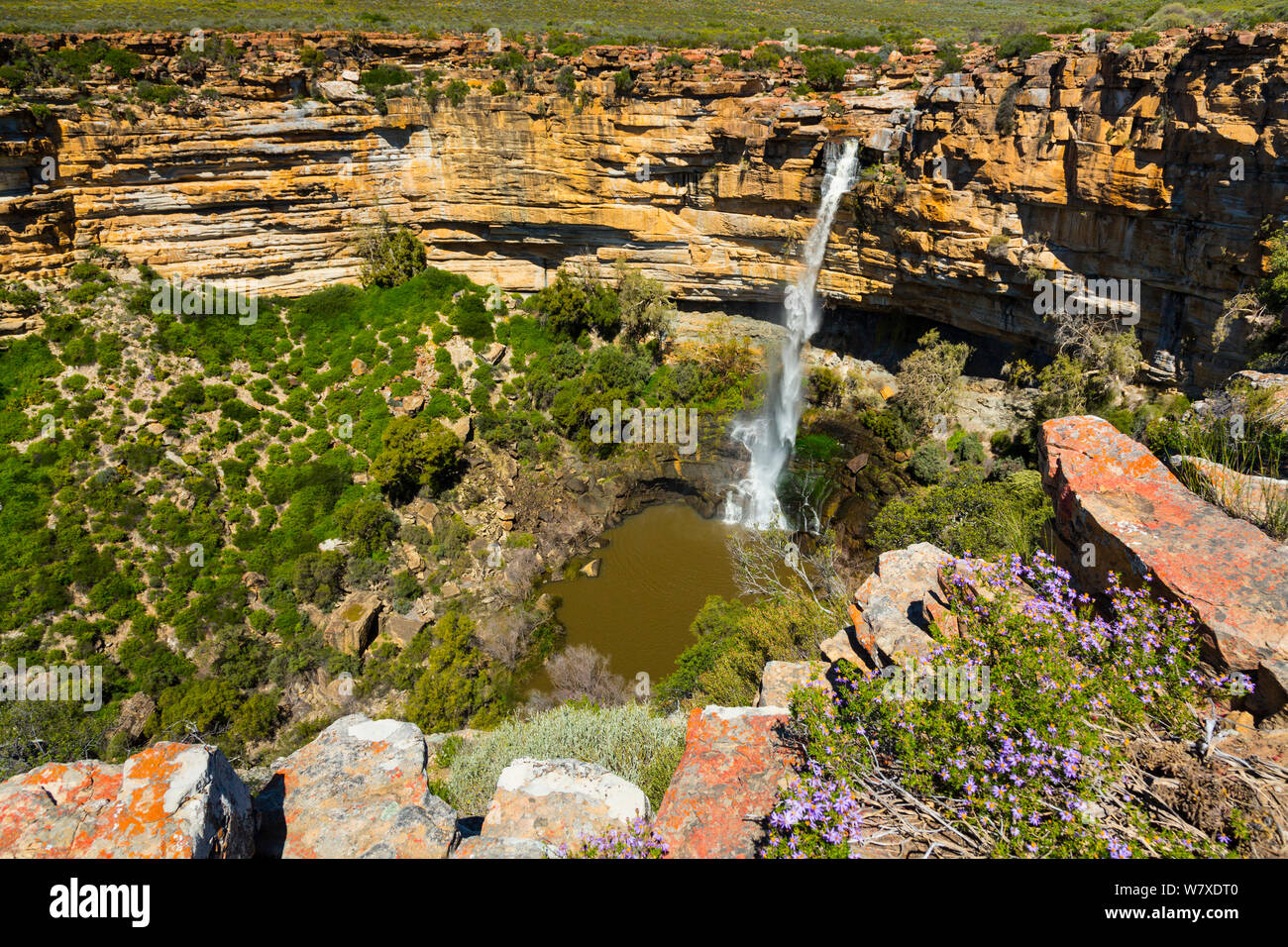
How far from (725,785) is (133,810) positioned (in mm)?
5800

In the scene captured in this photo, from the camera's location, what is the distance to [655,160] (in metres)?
26.9

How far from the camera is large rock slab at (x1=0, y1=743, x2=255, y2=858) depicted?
18.1 ft

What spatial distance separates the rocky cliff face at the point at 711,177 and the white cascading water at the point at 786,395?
0.67 m

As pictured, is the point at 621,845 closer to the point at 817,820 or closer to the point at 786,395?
the point at 817,820

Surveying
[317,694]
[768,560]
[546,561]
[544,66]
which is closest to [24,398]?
[317,694]

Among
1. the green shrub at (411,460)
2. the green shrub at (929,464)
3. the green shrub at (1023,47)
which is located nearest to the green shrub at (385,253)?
the green shrub at (411,460)

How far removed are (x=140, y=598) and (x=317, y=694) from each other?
662cm

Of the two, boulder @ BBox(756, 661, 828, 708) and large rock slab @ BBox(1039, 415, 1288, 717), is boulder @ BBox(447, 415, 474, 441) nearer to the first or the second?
boulder @ BBox(756, 661, 828, 708)

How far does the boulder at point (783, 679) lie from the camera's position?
945 centimetres

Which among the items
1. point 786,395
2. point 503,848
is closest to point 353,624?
point 503,848

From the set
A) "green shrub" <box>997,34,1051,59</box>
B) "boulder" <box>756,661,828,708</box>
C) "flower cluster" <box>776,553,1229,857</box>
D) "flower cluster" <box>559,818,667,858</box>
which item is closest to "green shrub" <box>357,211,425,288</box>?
"green shrub" <box>997,34,1051,59</box>

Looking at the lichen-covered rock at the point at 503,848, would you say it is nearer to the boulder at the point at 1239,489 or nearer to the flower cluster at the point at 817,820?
the flower cluster at the point at 817,820
